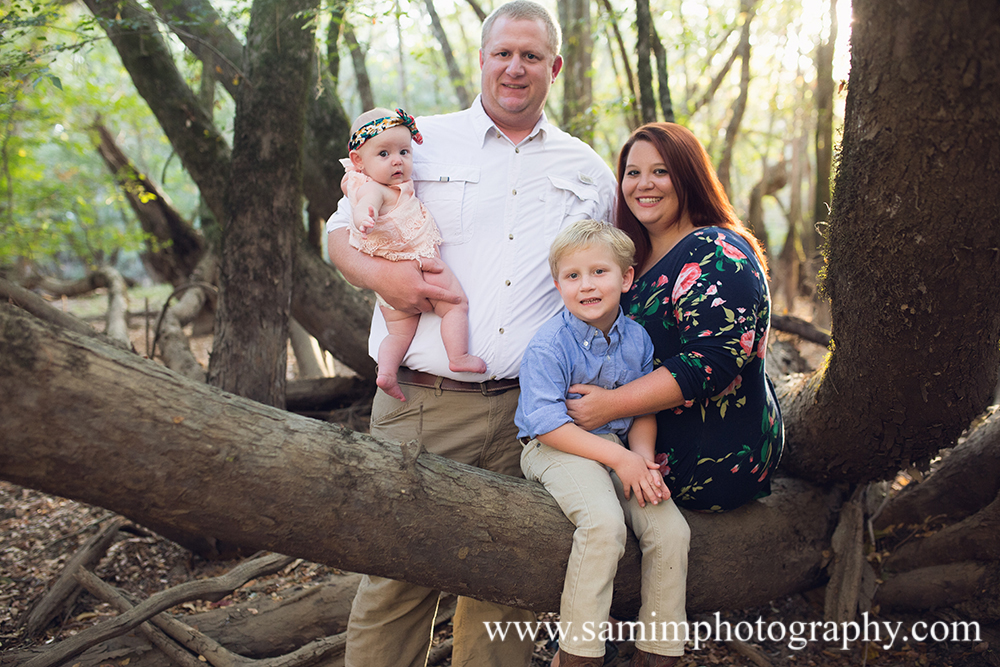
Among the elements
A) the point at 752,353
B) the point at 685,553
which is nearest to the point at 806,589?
the point at 685,553

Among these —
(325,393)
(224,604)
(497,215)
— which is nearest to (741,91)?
(325,393)

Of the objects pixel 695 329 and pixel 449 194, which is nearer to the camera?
pixel 695 329

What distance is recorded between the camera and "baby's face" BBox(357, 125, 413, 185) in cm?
257

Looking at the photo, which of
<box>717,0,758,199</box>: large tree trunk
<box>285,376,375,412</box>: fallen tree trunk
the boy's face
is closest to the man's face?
the boy's face

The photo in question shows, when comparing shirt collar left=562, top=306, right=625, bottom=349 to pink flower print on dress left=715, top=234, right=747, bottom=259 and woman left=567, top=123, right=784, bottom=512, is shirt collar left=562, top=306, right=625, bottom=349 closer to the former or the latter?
woman left=567, top=123, right=784, bottom=512

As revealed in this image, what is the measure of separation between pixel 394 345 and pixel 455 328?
→ 268mm

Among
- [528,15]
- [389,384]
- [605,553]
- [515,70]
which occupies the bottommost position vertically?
[605,553]

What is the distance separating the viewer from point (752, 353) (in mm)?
2305

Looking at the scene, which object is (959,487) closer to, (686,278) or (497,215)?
(686,278)

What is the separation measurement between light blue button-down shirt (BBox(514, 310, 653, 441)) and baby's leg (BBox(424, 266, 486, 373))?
25 cm

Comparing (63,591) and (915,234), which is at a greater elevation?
(915,234)

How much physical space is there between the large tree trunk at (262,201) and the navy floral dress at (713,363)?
91.0 inches

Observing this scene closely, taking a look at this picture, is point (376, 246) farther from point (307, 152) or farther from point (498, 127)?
point (307, 152)

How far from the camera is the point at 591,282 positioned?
232 cm
